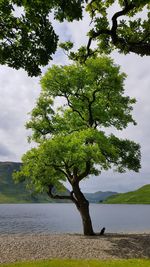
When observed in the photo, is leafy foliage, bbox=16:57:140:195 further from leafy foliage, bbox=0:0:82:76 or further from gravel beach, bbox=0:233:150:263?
leafy foliage, bbox=0:0:82:76

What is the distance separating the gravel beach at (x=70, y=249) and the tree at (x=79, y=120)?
32.4 ft

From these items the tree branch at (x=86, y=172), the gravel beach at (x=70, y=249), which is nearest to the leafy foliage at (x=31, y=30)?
the gravel beach at (x=70, y=249)

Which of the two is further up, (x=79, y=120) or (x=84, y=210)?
(x=79, y=120)

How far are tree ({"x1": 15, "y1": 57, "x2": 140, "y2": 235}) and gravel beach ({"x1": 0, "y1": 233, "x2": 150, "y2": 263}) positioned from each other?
9863 mm

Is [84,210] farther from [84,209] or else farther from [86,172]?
[86,172]

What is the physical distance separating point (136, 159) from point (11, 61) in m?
34.0

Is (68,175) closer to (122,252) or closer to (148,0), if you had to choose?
(122,252)

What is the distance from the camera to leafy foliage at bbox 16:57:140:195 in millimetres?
43125

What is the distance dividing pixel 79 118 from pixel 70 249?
2065cm

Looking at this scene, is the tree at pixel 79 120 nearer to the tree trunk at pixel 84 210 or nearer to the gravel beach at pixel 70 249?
the tree trunk at pixel 84 210

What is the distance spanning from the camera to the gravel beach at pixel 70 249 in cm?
2895

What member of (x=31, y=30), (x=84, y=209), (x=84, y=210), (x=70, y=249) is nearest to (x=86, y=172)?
(x=84, y=209)

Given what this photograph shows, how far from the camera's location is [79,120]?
47.4 meters

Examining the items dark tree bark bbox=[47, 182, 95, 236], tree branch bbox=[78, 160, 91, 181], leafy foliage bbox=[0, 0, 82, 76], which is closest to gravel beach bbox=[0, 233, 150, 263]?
dark tree bark bbox=[47, 182, 95, 236]
